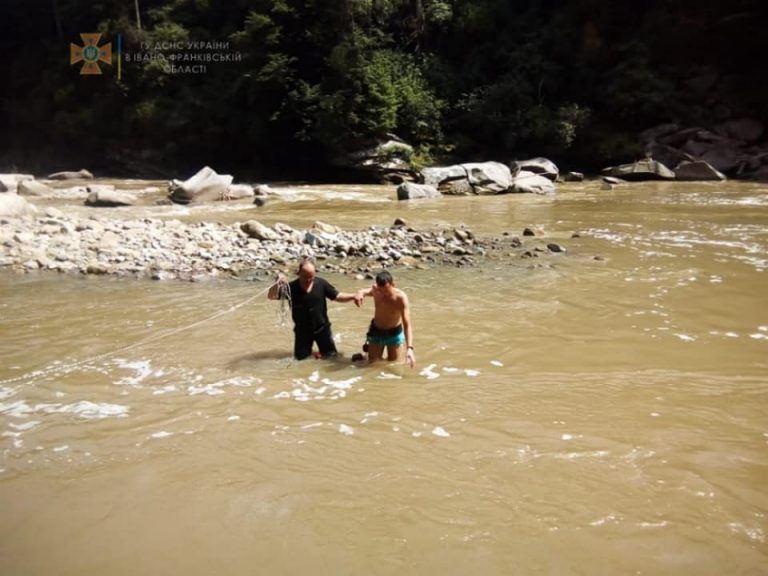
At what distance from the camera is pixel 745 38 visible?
1053 inches

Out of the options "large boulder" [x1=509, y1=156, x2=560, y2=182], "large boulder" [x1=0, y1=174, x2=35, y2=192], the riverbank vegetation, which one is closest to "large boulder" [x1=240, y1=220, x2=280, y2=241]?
"large boulder" [x1=0, y1=174, x2=35, y2=192]

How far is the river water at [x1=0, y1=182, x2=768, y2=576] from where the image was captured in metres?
3.09

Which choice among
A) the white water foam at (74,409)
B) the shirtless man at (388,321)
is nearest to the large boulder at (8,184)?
the white water foam at (74,409)

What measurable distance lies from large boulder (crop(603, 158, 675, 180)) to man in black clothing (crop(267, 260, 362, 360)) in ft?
65.9

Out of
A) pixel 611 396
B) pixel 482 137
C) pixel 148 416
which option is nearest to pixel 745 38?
pixel 482 137

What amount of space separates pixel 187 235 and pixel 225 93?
798 inches

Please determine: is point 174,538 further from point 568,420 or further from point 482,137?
point 482,137

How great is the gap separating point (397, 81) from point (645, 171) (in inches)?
447

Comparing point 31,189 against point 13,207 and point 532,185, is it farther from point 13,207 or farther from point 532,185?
point 532,185

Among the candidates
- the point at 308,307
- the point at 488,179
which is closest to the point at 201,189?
the point at 488,179

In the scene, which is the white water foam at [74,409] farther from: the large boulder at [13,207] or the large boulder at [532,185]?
the large boulder at [532,185]

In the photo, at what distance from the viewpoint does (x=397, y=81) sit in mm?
27234

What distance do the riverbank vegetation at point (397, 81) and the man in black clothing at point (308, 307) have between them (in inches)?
794

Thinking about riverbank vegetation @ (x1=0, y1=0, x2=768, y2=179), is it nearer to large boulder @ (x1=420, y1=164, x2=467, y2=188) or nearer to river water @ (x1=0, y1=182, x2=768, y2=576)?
large boulder @ (x1=420, y1=164, x2=467, y2=188)
